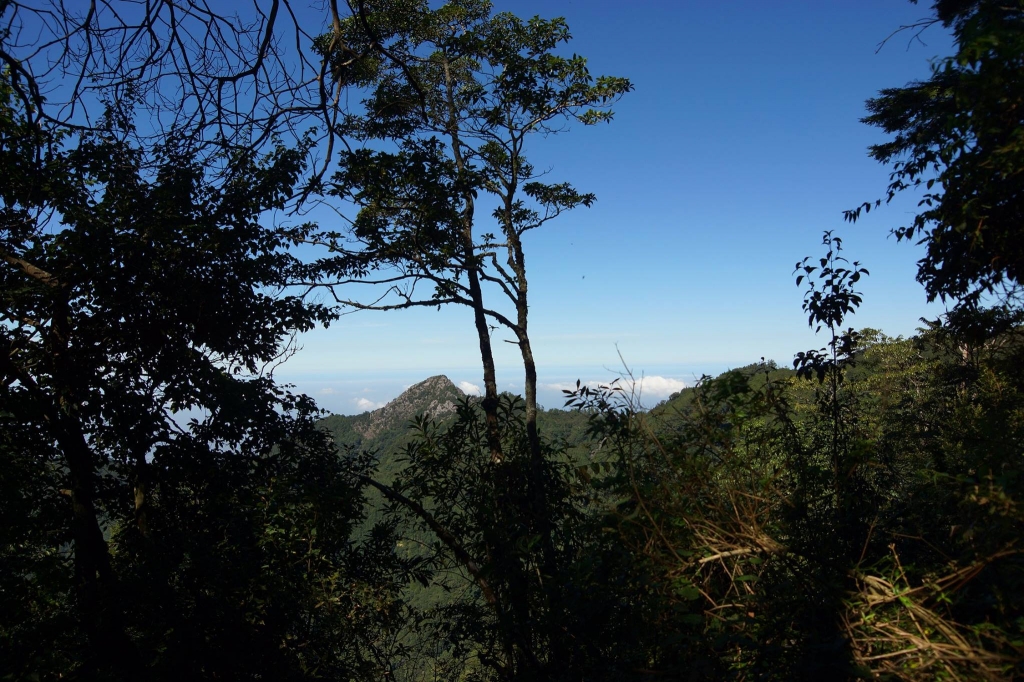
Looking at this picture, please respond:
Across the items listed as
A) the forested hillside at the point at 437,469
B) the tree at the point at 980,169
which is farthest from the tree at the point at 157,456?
the tree at the point at 980,169

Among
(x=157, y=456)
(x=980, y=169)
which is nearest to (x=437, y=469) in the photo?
(x=157, y=456)

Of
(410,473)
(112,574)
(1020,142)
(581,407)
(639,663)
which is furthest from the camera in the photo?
(410,473)

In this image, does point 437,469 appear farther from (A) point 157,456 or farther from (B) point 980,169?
(B) point 980,169

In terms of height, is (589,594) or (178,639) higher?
(589,594)

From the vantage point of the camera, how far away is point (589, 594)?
344cm

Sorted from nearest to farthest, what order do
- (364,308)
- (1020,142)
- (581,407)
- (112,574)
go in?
(1020,142)
(581,407)
(112,574)
(364,308)

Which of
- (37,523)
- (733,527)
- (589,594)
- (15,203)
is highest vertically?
(15,203)

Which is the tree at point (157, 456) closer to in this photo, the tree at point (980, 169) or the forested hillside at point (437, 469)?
the forested hillside at point (437, 469)

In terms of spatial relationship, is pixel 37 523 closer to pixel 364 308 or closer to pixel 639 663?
pixel 364 308

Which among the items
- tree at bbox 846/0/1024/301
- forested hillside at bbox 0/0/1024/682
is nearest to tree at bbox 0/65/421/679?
forested hillside at bbox 0/0/1024/682

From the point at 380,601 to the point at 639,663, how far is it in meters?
2.93

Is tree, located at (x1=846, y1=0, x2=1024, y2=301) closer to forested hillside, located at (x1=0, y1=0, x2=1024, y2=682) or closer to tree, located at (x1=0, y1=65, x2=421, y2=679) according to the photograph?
forested hillside, located at (x1=0, y1=0, x2=1024, y2=682)

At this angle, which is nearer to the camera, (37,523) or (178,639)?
(178,639)

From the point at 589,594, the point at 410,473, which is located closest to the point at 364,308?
the point at 410,473
